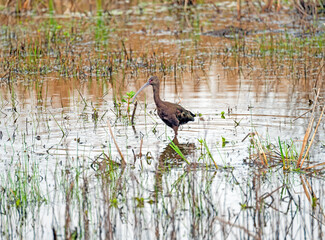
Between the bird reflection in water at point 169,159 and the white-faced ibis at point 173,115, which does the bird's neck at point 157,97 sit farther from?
the bird reflection in water at point 169,159

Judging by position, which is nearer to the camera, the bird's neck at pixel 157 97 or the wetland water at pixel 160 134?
the wetland water at pixel 160 134

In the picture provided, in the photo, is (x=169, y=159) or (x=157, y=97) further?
(x=157, y=97)

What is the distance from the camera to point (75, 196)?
17.4ft

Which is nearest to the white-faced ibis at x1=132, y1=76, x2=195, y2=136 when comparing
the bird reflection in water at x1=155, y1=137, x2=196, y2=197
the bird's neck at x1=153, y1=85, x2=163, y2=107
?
the bird's neck at x1=153, y1=85, x2=163, y2=107

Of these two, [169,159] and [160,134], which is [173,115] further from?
[169,159]

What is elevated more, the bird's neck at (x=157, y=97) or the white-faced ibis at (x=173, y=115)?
the bird's neck at (x=157, y=97)

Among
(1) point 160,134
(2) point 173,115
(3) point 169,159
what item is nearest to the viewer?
(3) point 169,159

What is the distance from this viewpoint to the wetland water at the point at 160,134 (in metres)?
4.80

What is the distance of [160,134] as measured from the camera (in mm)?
7648

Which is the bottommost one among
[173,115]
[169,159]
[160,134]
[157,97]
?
[169,159]

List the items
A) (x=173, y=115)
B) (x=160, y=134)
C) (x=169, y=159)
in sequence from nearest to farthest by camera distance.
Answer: (x=169, y=159) → (x=173, y=115) → (x=160, y=134)

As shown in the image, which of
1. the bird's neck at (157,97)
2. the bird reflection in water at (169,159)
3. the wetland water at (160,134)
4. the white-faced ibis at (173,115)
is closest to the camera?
the wetland water at (160,134)

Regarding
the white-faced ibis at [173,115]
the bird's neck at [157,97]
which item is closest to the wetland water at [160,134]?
the white-faced ibis at [173,115]

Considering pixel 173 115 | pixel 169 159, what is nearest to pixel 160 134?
pixel 173 115
